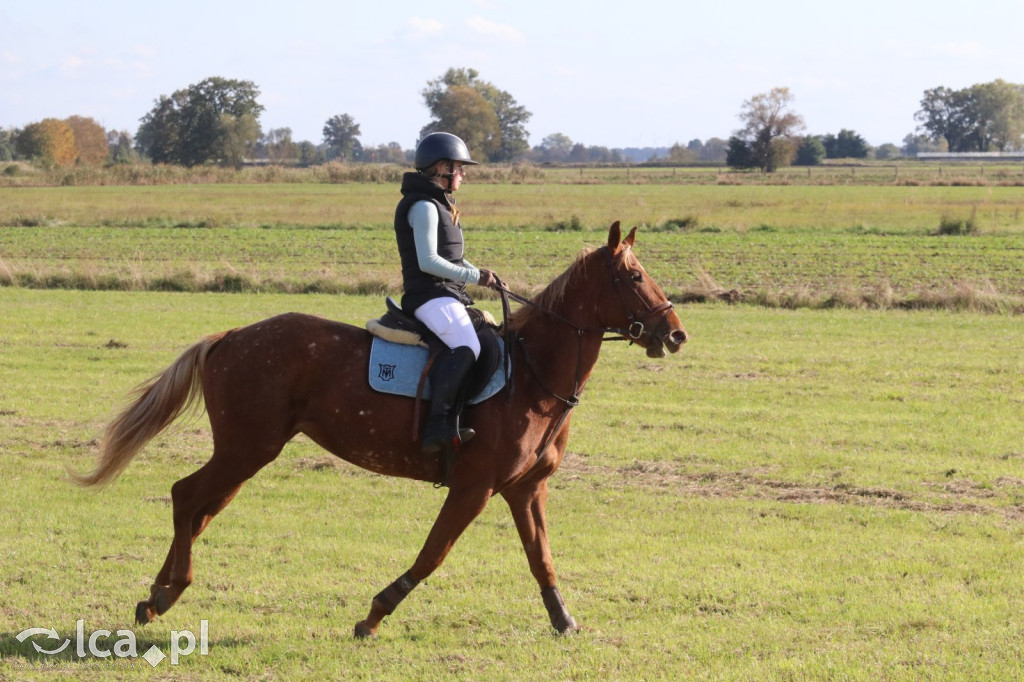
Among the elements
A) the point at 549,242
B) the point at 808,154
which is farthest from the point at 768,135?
the point at 549,242

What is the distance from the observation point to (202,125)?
120562 mm

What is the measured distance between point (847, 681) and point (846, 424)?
281 inches

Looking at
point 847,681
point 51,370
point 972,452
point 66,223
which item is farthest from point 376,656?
point 66,223

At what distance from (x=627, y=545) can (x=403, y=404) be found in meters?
2.63

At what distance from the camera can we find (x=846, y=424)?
12.5 metres

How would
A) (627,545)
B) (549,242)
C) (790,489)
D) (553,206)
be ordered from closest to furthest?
1. (627,545)
2. (790,489)
3. (549,242)
4. (553,206)

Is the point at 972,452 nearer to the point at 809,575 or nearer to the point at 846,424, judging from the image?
the point at 846,424

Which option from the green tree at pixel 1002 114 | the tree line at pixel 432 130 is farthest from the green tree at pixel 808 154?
the green tree at pixel 1002 114

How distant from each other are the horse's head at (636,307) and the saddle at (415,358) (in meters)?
0.74

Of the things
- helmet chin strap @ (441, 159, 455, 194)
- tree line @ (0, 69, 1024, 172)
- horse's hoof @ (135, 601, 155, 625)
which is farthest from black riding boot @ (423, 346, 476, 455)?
tree line @ (0, 69, 1024, 172)

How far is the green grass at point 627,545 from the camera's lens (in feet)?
20.4

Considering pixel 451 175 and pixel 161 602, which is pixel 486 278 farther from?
pixel 161 602

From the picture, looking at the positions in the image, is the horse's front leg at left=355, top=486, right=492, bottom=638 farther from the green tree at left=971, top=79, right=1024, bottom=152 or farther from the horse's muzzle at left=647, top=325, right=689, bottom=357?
the green tree at left=971, top=79, right=1024, bottom=152

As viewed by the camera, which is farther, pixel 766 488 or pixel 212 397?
pixel 766 488
